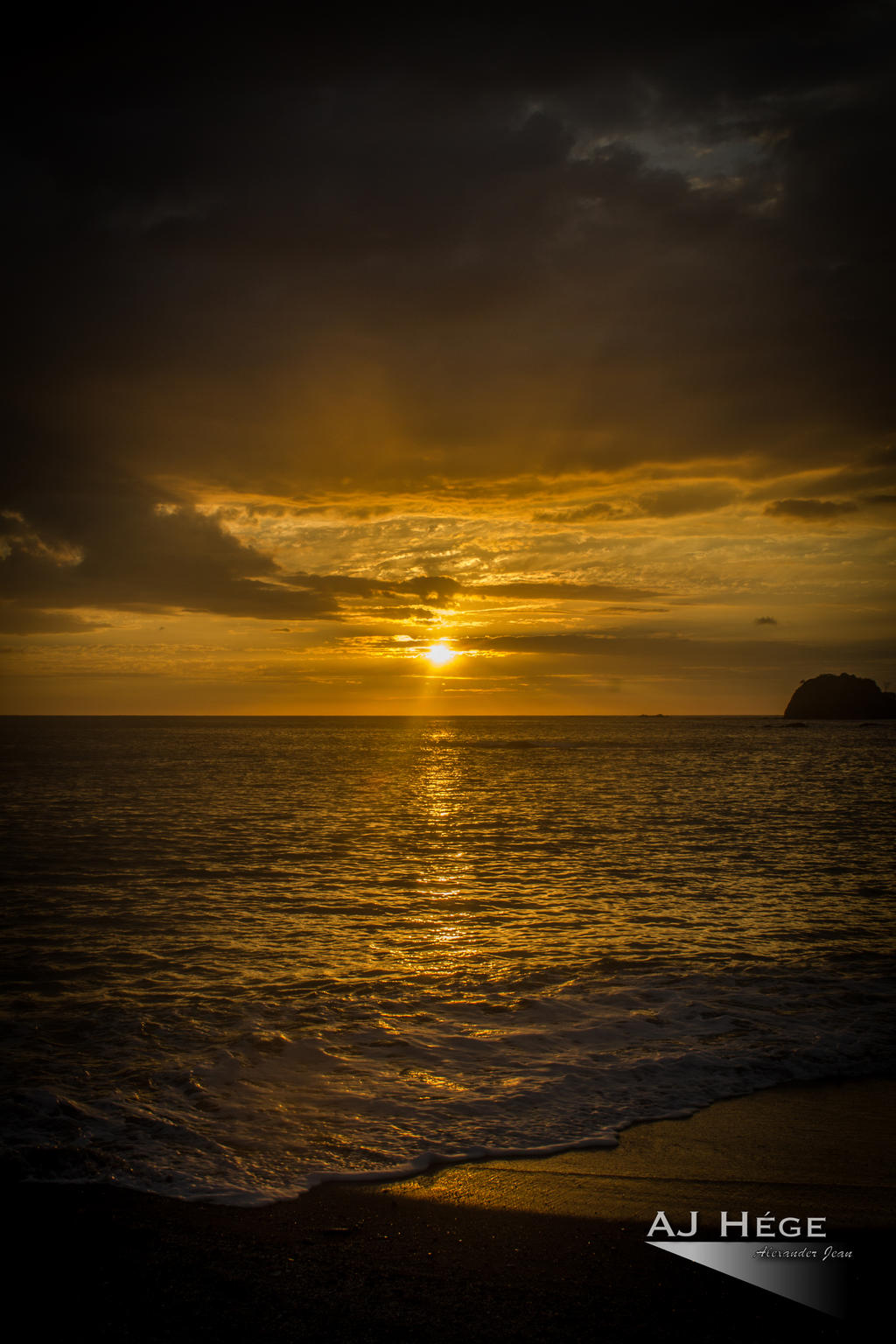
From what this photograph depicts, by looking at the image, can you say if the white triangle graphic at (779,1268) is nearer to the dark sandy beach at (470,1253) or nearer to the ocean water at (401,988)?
the dark sandy beach at (470,1253)

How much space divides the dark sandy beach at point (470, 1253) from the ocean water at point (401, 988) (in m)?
0.60

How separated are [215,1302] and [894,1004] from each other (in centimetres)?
1110

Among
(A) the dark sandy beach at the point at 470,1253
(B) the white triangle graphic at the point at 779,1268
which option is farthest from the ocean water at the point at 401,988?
(B) the white triangle graphic at the point at 779,1268

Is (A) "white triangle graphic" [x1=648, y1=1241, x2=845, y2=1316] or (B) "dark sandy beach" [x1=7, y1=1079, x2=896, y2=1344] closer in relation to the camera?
(B) "dark sandy beach" [x1=7, y1=1079, x2=896, y2=1344]

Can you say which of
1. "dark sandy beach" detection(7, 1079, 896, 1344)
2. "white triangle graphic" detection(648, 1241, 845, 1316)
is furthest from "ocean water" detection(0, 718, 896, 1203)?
"white triangle graphic" detection(648, 1241, 845, 1316)

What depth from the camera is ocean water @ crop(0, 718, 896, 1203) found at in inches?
319

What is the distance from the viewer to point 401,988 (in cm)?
1301

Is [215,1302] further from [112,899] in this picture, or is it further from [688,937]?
[112,899]

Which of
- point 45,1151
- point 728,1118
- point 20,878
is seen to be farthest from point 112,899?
point 728,1118

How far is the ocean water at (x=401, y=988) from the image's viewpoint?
8.10 metres

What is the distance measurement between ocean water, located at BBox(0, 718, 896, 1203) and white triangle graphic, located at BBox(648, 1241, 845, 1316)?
2117 millimetres

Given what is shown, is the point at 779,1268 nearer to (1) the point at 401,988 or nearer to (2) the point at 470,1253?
(2) the point at 470,1253

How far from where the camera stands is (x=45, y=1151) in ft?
24.3

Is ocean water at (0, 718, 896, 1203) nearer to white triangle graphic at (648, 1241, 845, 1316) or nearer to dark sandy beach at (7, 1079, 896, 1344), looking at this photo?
dark sandy beach at (7, 1079, 896, 1344)
